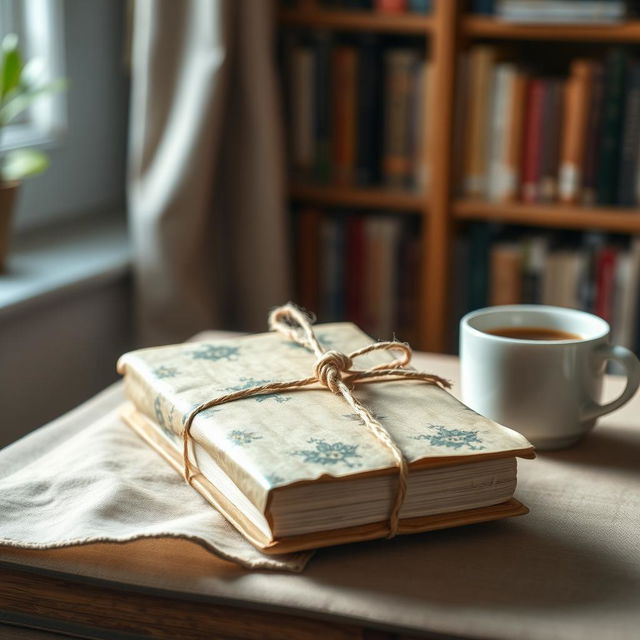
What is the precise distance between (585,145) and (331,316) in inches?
21.1

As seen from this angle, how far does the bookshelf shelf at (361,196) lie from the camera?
1.63 meters

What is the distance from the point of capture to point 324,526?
571 millimetres

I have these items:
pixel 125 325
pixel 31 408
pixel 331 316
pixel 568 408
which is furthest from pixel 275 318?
pixel 331 316

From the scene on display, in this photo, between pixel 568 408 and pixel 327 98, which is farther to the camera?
pixel 327 98

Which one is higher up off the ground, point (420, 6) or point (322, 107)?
point (420, 6)

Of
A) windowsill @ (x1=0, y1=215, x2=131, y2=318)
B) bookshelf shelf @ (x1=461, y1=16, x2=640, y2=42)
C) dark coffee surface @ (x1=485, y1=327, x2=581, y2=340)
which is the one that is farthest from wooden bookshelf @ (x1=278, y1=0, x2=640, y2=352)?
dark coffee surface @ (x1=485, y1=327, x2=581, y2=340)

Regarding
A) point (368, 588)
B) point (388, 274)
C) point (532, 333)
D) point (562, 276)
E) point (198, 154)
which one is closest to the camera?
point (368, 588)

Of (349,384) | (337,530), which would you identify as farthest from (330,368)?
(337,530)

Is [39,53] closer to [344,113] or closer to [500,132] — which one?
[344,113]

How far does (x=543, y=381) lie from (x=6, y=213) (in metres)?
0.87

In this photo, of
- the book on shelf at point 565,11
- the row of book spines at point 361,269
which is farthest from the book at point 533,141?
the row of book spines at point 361,269

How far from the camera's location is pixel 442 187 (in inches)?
62.6

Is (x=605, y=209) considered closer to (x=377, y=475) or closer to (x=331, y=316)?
(x=331, y=316)

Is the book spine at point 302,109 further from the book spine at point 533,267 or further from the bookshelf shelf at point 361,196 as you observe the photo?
the book spine at point 533,267
